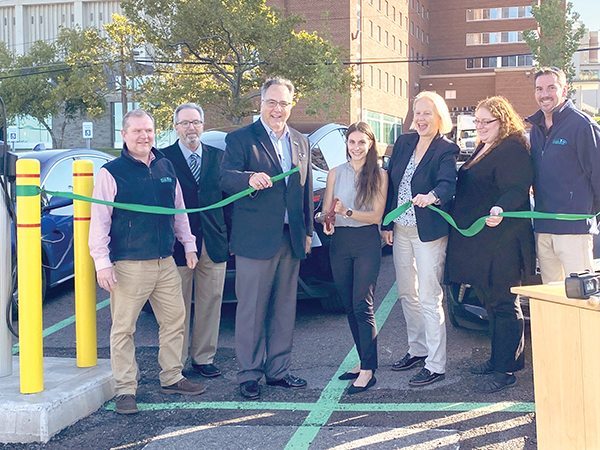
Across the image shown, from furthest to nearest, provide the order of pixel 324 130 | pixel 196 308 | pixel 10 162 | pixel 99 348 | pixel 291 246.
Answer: pixel 324 130 < pixel 99 348 < pixel 196 308 < pixel 291 246 < pixel 10 162

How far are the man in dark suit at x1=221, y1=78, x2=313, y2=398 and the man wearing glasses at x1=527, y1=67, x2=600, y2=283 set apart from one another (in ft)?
5.41

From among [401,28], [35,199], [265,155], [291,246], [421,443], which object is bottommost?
[421,443]

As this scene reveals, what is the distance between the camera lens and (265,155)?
4.56 metres

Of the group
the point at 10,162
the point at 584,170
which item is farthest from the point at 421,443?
the point at 10,162

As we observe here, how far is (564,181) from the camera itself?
4375 mm

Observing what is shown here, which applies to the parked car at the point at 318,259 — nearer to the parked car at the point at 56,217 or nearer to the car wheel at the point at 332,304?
the car wheel at the point at 332,304

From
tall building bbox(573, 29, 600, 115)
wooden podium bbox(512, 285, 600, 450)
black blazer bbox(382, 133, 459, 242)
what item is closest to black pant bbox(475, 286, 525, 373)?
black blazer bbox(382, 133, 459, 242)

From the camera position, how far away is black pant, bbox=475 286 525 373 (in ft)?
14.4

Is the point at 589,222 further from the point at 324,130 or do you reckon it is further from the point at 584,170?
the point at 324,130

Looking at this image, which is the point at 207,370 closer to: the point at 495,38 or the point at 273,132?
the point at 273,132

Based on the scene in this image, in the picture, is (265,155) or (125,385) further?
(265,155)

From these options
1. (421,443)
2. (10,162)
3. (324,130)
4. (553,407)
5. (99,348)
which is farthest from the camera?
(324,130)

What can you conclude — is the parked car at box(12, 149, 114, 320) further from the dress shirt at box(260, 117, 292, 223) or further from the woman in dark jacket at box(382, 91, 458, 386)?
the woman in dark jacket at box(382, 91, 458, 386)

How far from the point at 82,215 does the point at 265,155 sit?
1.32 metres
